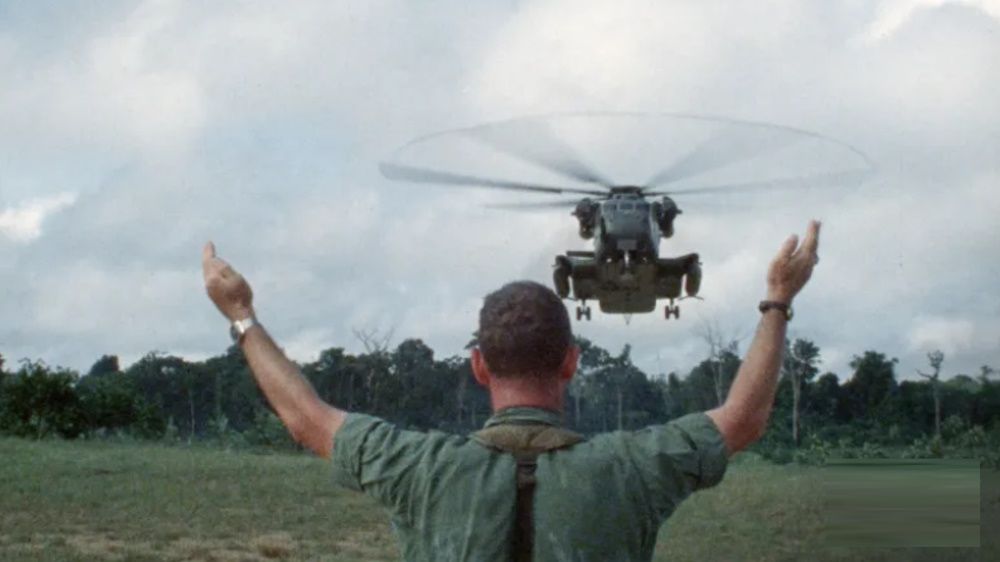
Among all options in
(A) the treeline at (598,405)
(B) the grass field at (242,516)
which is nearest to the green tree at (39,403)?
(A) the treeline at (598,405)

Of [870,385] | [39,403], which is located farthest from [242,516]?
[39,403]

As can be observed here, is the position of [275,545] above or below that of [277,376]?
below

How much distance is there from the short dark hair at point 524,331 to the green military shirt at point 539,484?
0.10m

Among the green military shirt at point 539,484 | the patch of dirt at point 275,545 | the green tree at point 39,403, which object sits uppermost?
the green tree at point 39,403

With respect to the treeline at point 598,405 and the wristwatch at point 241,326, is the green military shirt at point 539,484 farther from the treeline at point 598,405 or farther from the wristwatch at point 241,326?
the treeline at point 598,405

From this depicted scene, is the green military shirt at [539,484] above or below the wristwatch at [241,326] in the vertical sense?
below

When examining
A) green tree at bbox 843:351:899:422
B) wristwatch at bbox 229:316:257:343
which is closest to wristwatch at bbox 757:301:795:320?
wristwatch at bbox 229:316:257:343

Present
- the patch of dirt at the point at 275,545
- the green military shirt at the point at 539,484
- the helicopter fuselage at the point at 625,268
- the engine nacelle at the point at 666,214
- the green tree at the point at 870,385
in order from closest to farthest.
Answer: the green military shirt at the point at 539,484
the patch of dirt at the point at 275,545
the helicopter fuselage at the point at 625,268
the engine nacelle at the point at 666,214
the green tree at the point at 870,385

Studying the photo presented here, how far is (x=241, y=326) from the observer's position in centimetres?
302

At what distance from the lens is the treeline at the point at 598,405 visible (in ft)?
98.1

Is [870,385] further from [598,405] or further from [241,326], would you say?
[241,326]

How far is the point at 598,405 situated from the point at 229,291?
1883 centimetres

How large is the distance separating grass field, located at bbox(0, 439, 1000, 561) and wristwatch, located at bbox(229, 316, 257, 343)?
1570cm

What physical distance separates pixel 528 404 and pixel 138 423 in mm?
59771
